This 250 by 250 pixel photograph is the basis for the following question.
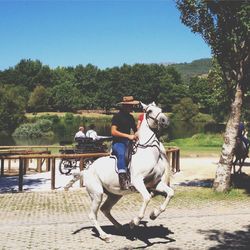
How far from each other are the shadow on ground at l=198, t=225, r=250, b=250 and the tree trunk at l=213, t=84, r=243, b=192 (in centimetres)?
501

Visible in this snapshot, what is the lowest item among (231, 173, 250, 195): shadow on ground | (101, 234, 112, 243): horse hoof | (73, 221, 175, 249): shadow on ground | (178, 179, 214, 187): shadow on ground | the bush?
the bush

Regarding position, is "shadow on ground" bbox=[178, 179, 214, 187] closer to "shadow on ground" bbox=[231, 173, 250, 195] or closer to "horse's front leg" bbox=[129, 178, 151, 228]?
"shadow on ground" bbox=[231, 173, 250, 195]

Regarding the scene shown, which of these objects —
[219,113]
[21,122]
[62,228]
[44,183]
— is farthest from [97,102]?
[62,228]

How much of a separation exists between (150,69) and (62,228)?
138 meters

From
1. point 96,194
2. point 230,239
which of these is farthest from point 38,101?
point 230,239

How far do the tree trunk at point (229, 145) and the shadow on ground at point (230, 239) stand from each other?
5.01 meters

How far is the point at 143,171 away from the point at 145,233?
1.97 m

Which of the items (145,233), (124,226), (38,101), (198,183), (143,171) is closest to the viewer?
(143,171)

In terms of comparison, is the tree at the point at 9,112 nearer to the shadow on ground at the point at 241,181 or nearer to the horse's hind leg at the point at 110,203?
the shadow on ground at the point at 241,181

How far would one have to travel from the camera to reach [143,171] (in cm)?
988

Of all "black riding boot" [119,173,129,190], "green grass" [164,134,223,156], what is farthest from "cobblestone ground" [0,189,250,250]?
"green grass" [164,134,223,156]

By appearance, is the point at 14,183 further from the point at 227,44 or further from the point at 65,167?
the point at 227,44

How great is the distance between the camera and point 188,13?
55.1ft

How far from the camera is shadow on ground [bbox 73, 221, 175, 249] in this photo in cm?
1041
